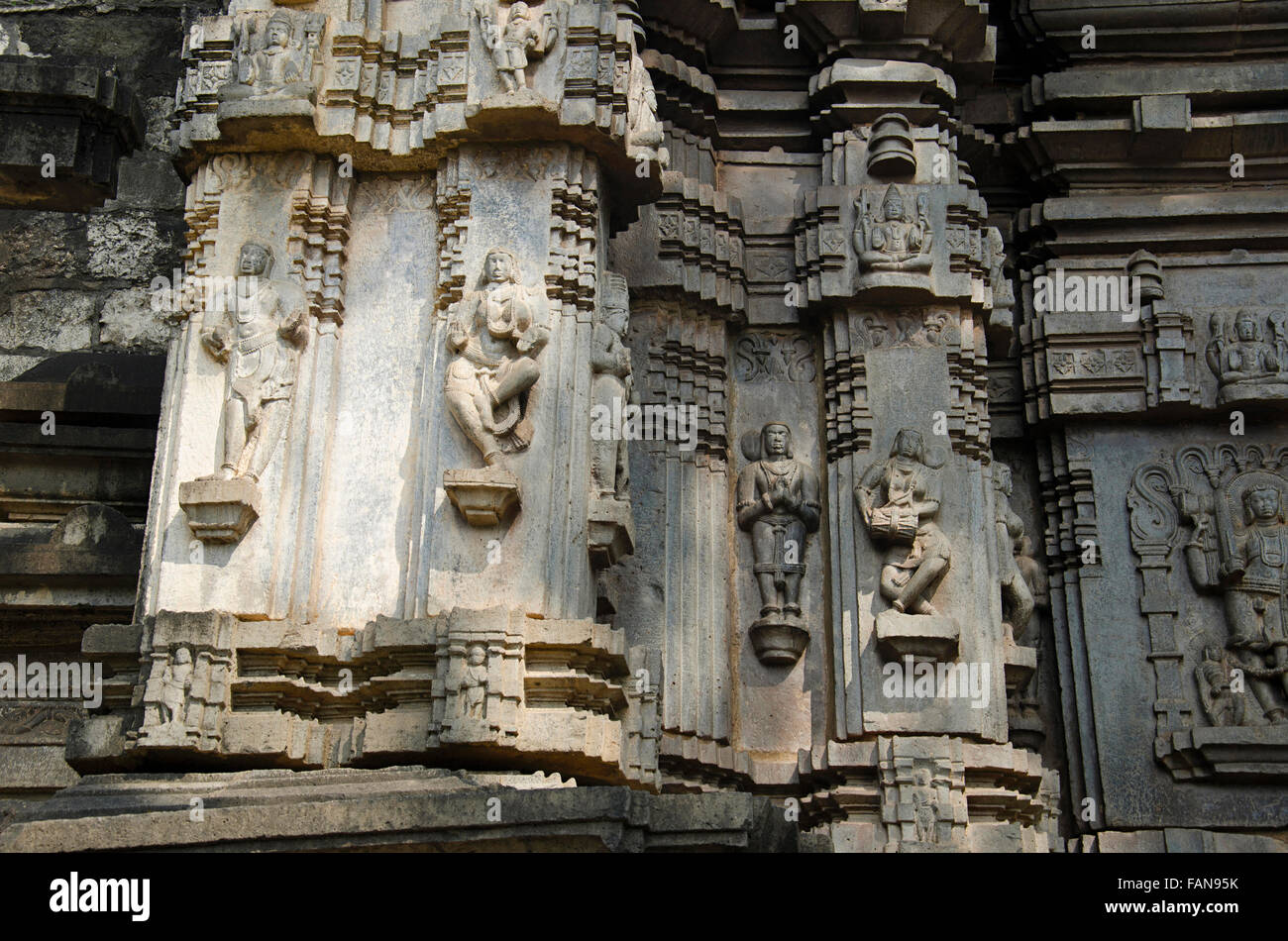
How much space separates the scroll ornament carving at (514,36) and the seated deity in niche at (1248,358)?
18.7 feet

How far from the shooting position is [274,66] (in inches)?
353

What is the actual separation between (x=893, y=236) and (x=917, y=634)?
2.86 metres

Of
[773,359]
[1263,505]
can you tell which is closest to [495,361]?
[773,359]

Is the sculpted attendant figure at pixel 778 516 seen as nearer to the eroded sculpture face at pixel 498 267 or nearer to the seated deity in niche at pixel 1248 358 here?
the eroded sculpture face at pixel 498 267

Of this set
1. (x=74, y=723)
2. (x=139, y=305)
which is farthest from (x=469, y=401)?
(x=139, y=305)

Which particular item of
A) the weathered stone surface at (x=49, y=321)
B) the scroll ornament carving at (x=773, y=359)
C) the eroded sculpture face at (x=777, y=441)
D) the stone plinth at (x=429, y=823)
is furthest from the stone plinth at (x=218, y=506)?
the scroll ornament carving at (x=773, y=359)

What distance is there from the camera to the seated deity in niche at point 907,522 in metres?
10.3

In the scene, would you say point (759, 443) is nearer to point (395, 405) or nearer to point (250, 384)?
point (395, 405)

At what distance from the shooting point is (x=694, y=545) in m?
10.6

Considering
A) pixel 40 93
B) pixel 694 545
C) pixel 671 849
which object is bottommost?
pixel 671 849

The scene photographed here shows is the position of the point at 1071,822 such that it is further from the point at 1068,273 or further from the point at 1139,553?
the point at 1068,273

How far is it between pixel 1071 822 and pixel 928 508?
8.65ft

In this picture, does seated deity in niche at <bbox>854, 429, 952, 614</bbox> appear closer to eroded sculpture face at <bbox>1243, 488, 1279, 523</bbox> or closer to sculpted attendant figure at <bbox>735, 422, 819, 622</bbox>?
sculpted attendant figure at <bbox>735, 422, 819, 622</bbox>

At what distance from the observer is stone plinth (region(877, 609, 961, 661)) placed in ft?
33.4
